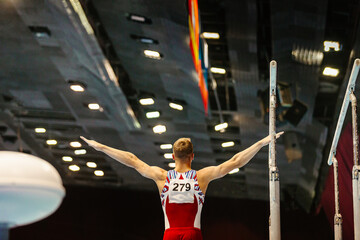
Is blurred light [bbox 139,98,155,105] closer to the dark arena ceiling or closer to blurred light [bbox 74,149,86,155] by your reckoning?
the dark arena ceiling

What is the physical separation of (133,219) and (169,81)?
6999 millimetres

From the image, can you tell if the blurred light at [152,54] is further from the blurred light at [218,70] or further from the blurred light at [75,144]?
the blurred light at [75,144]

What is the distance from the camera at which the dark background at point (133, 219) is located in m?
18.9

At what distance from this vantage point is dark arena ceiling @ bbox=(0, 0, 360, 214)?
11.1 meters

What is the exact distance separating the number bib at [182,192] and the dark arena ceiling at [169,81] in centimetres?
644

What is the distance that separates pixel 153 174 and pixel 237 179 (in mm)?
14792

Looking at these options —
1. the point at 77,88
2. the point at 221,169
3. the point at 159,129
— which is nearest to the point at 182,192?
the point at 221,169

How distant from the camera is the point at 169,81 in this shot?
1416cm

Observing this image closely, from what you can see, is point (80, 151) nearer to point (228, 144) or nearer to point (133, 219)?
point (133, 219)

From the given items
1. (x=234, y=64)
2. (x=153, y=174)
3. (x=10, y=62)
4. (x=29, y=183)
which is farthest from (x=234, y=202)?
(x=29, y=183)

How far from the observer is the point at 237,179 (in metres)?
19.2

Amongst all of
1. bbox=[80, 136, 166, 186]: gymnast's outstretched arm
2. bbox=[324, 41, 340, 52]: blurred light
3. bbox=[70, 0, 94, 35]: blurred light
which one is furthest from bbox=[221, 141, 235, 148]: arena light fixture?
bbox=[80, 136, 166, 186]: gymnast's outstretched arm

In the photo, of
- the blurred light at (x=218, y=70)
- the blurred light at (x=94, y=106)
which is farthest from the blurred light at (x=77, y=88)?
the blurred light at (x=218, y=70)

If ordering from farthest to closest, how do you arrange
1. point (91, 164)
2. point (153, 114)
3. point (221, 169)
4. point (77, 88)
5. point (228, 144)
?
point (91, 164)
point (228, 144)
point (153, 114)
point (77, 88)
point (221, 169)
